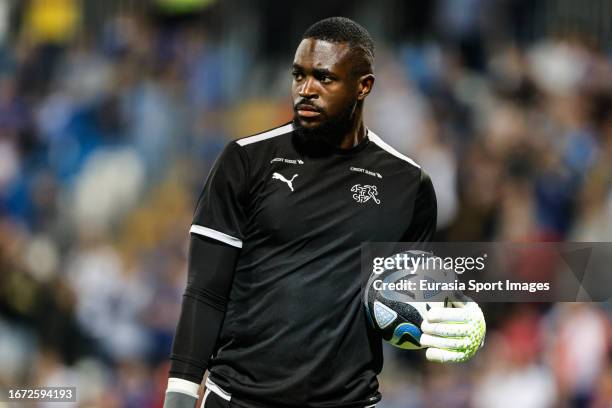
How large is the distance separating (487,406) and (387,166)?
11.7ft

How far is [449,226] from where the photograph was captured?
8336 mm

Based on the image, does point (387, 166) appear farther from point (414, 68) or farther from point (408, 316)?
point (414, 68)

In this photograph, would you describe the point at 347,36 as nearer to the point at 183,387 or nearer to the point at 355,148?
the point at 355,148

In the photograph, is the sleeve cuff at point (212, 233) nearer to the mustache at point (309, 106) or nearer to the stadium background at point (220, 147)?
the mustache at point (309, 106)

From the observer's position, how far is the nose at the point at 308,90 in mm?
4078

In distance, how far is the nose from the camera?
4078 millimetres

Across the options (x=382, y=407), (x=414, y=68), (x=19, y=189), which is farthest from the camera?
(x=19, y=189)

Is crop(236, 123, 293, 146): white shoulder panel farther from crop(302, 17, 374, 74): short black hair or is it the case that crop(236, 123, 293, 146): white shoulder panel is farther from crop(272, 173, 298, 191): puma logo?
crop(302, 17, 374, 74): short black hair

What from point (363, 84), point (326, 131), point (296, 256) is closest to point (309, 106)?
point (326, 131)

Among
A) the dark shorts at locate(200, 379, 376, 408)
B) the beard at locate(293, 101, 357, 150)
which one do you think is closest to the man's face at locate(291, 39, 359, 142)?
the beard at locate(293, 101, 357, 150)

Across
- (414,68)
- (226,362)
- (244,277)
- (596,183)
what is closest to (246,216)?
(244,277)

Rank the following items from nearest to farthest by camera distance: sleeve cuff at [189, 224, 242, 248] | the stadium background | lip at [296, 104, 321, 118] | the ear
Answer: sleeve cuff at [189, 224, 242, 248] → lip at [296, 104, 321, 118] → the ear → the stadium background

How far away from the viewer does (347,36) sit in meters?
4.13

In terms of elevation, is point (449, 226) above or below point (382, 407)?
above
